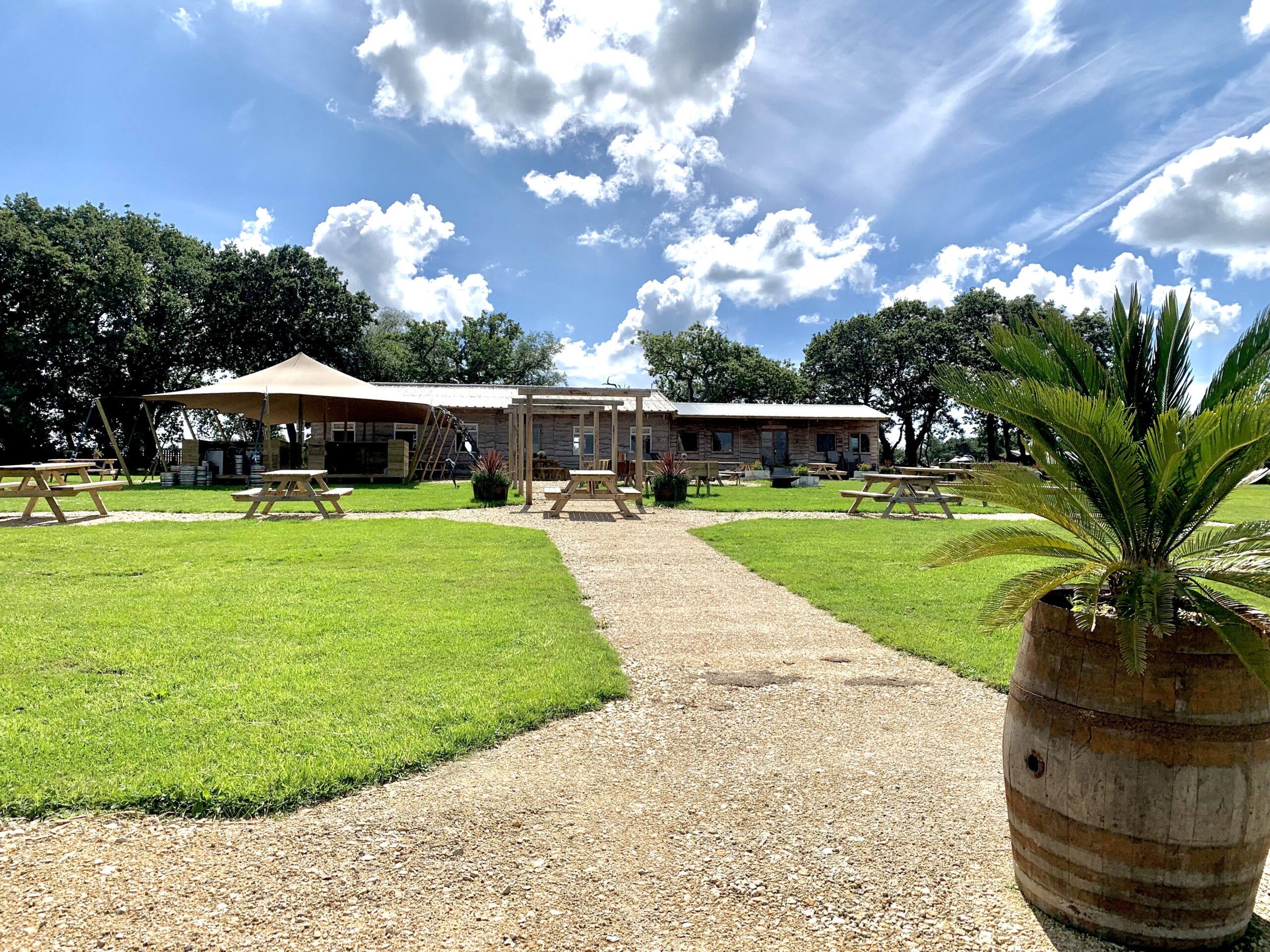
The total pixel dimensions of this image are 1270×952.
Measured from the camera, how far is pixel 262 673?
13.4 feet

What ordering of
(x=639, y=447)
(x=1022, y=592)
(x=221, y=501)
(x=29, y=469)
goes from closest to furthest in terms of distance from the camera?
(x=1022, y=592) < (x=29, y=469) < (x=221, y=501) < (x=639, y=447)

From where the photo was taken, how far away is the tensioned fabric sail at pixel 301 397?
65.9 ft

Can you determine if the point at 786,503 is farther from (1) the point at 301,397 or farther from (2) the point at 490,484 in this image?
(1) the point at 301,397

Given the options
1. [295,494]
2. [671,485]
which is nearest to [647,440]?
[671,485]

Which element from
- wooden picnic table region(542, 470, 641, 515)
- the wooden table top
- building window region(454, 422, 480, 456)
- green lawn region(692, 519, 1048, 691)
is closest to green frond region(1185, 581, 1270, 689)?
green lawn region(692, 519, 1048, 691)

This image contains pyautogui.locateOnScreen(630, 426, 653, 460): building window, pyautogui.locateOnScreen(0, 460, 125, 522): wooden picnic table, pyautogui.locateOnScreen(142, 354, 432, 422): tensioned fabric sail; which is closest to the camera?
pyautogui.locateOnScreen(0, 460, 125, 522): wooden picnic table

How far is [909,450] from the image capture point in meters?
46.5

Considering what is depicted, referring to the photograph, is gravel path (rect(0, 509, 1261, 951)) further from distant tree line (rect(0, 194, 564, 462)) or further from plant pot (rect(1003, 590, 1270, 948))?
distant tree line (rect(0, 194, 564, 462))

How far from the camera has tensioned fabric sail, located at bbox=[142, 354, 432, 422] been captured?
2008cm

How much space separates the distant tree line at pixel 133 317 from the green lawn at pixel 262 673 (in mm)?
27002

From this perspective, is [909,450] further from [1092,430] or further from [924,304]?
[1092,430]

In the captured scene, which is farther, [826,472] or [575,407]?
[826,472]

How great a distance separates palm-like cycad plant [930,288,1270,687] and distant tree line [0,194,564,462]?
1306 inches

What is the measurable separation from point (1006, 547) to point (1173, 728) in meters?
0.72
